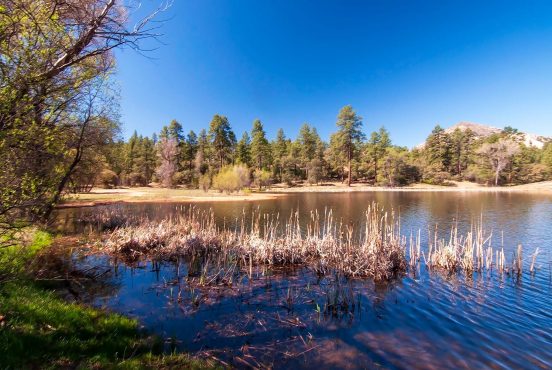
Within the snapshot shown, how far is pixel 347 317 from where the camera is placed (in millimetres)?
7793

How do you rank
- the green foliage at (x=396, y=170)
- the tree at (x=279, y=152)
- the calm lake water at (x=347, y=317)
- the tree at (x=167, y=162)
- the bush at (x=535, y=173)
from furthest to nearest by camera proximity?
the tree at (x=279, y=152) → the green foliage at (x=396, y=170) → the bush at (x=535, y=173) → the tree at (x=167, y=162) → the calm lake water at (x=347, y=317)

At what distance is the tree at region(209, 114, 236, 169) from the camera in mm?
73000

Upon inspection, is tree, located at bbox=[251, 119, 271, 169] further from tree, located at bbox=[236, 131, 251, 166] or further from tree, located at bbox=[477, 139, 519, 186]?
tree, located at bbox=[477, 139, 519, 186]

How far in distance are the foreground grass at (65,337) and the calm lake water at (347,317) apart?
840 millimetres

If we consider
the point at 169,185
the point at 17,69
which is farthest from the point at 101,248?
the point at 169,185

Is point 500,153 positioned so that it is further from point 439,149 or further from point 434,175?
point 434,175

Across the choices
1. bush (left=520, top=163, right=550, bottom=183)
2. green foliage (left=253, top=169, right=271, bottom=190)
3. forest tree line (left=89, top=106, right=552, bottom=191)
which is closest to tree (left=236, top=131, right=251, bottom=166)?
forest tree line (left=89, top=106, right=552, bottom=191)

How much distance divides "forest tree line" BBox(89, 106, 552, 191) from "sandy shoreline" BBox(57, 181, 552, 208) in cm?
500

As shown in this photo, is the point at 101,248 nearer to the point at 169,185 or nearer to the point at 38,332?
the point at 38,332

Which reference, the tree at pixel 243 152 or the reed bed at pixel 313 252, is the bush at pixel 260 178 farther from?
the reed bed at pixel 313 252

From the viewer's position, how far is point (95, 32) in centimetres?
502

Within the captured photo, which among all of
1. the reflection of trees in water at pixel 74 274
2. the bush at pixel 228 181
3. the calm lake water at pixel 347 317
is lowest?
the calm lake water at pixel 347 317

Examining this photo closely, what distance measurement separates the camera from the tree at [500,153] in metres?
77.4

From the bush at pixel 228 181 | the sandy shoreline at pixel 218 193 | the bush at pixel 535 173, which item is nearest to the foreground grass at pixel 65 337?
the sandy shoreline at pixel 218 193
